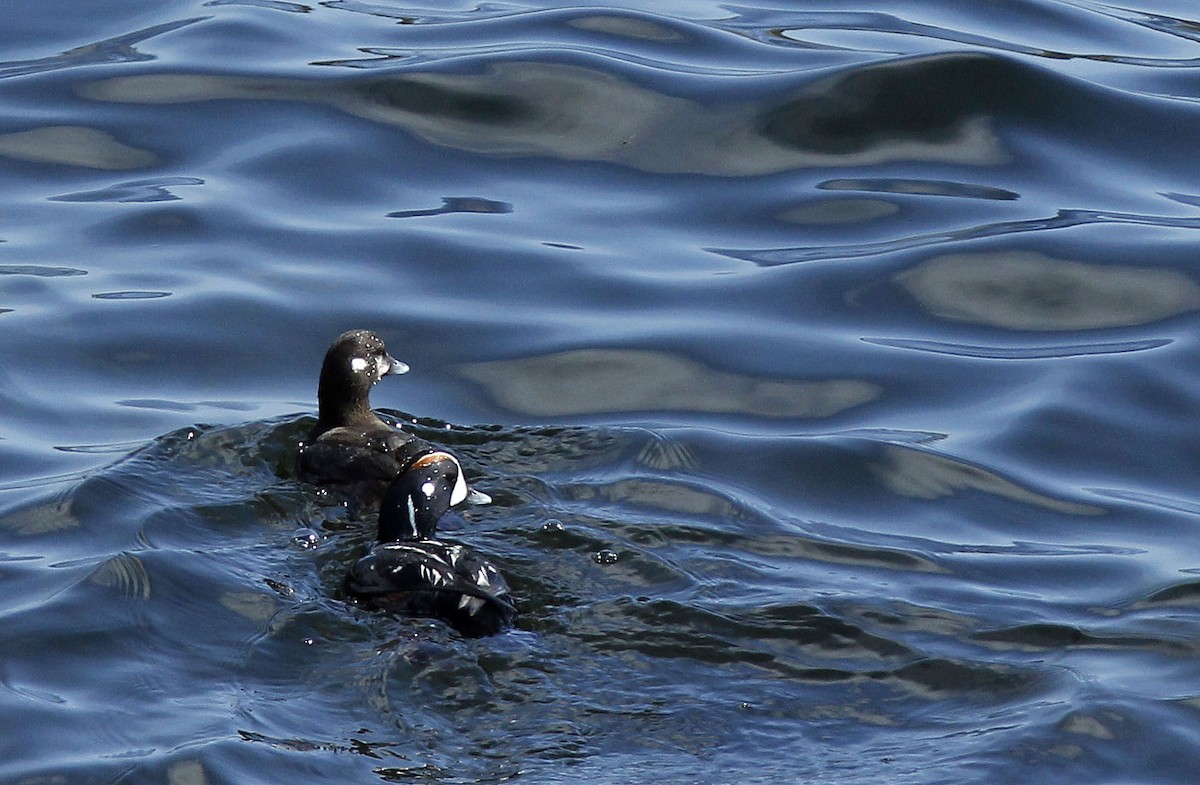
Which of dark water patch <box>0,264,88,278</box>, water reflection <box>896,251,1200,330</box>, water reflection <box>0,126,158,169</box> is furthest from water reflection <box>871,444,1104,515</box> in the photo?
water reflection <box>0,126,158,169</box>

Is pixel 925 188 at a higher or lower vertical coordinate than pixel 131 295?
higher

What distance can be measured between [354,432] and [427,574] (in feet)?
5.93

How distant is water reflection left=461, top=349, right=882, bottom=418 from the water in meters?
0.03

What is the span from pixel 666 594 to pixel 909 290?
425 centimetres

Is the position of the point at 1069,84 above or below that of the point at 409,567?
above

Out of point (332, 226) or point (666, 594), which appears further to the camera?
point (332, 226)

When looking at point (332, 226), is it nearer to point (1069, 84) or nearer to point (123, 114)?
point (123, 114)

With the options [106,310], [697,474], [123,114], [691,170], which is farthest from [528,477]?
[123,114]

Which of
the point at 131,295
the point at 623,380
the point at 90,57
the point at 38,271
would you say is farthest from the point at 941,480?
the point at 90,57

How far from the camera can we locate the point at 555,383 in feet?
33.2

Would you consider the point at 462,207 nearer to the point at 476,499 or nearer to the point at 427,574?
the point at 476,499

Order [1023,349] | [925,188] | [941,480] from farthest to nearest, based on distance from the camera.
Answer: [925,188]
[1023,349]
[941,480]

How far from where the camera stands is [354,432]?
30.3 feet

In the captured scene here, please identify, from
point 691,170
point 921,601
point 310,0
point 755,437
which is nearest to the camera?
point 921,601
